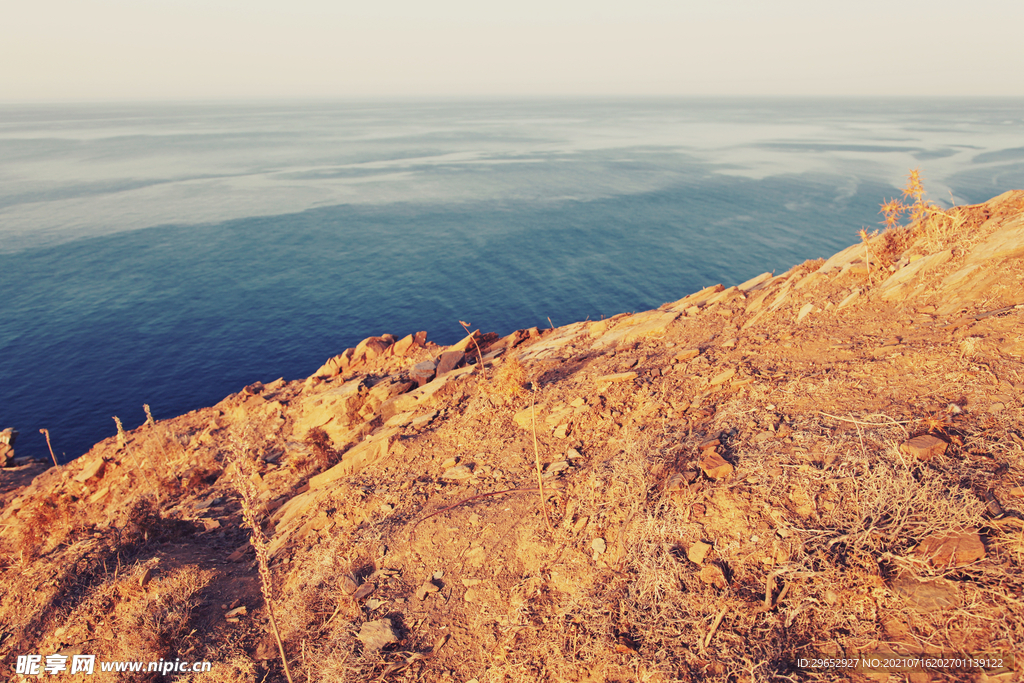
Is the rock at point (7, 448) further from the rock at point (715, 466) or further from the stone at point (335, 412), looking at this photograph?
the rock at point (715, 466)

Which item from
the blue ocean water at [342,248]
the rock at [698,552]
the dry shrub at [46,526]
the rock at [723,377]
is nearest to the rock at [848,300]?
the rock at [723,377]

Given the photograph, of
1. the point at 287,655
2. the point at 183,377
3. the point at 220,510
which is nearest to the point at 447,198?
the point at 183,377

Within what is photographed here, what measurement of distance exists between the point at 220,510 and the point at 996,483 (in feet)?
52.4

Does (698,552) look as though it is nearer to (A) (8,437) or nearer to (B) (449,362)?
(B) (449,362)

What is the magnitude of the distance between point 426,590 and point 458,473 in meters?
3.11

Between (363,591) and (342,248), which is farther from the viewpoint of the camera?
(342,248)

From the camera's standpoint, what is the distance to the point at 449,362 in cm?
A: 1905

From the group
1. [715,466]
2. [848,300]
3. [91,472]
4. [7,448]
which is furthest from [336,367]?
[7,448]

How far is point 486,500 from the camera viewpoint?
998cm

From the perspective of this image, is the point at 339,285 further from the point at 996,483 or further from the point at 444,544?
the point at 996,483

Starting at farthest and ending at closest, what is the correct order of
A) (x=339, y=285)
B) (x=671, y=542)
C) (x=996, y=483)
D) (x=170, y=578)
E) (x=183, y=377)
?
(x=339, y=285)
(x=183, y=377)
(x=170, y=578)
(x=671, y=542)
(x=996, y=483)

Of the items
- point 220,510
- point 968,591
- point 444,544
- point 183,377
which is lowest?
point 183,377

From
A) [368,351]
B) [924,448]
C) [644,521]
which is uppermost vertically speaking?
[924,448]

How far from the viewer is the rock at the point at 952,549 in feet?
19.1
